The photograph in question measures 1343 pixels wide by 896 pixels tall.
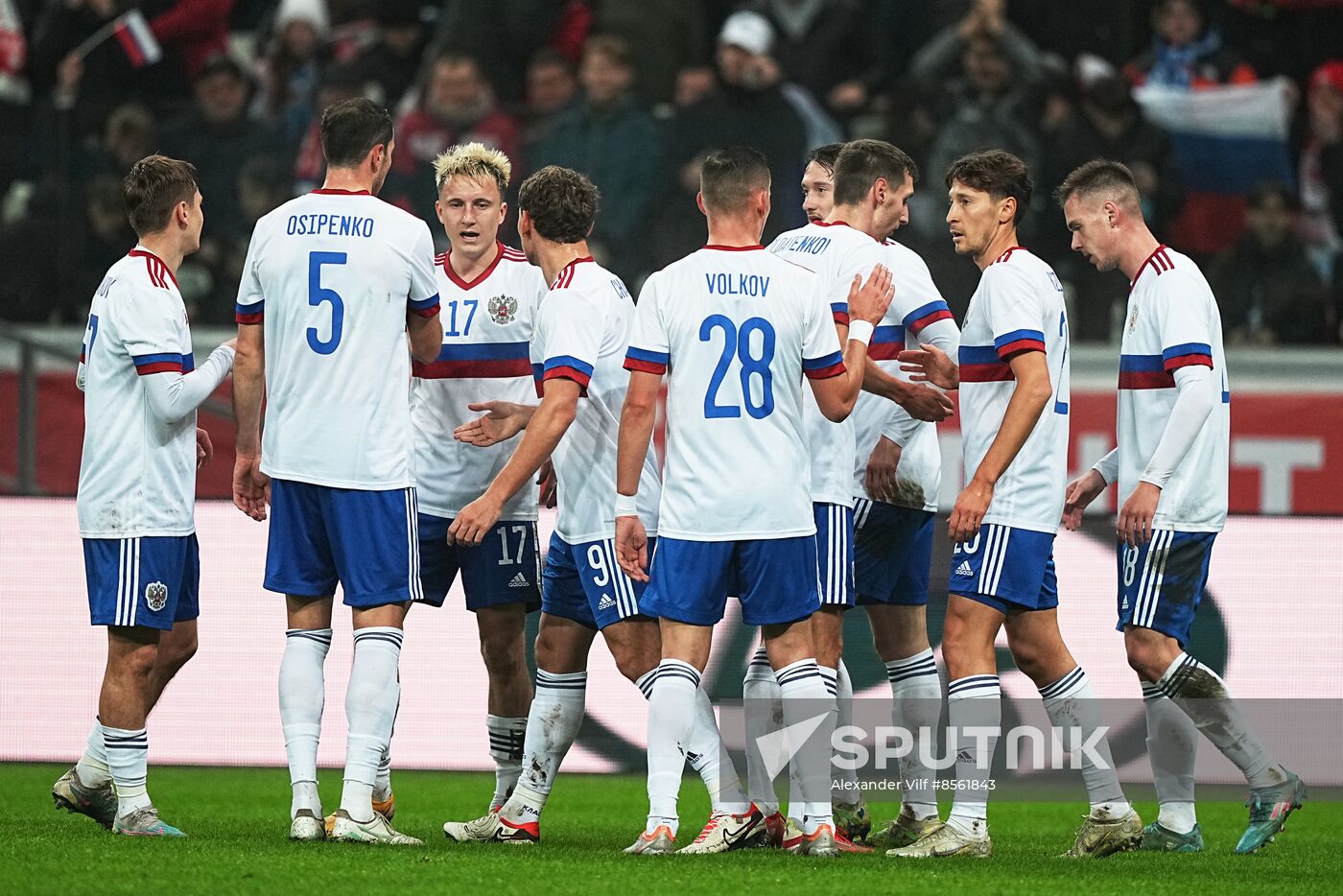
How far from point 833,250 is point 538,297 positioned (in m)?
1.19

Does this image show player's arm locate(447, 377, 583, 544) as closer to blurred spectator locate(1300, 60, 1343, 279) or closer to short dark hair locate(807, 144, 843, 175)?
short dark hair locate(807, 144, 843, 175)

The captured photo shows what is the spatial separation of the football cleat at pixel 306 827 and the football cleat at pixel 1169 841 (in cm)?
297

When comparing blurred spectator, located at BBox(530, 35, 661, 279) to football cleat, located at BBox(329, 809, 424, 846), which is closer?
football cleat, located at BBox(329, 809, 424, 846)

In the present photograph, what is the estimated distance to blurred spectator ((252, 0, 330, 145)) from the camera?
1348 cm

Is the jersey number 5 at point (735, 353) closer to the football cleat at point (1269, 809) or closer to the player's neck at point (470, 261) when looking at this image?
the player's neck at point (470, 261)

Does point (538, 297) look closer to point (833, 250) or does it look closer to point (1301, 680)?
point (833, 250)

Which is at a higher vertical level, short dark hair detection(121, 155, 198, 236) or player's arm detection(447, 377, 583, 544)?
short dark hair detection(121, 155, 198, 236)

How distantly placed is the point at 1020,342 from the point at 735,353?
1.01 m

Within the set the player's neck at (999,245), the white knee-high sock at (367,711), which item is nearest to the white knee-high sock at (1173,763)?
the player's neck at (999,245)

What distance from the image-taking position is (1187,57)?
12969 mm

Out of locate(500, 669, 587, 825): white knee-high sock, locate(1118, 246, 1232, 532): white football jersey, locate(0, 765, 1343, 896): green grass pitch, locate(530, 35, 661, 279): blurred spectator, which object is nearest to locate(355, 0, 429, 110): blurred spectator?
locate(530, 35, 661, 279): blurred spectator

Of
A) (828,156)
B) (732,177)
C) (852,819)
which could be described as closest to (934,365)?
(732,177)

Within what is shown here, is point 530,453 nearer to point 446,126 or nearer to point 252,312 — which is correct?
point 252,312

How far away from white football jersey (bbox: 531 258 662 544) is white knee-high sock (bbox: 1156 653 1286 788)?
1.98 metres
